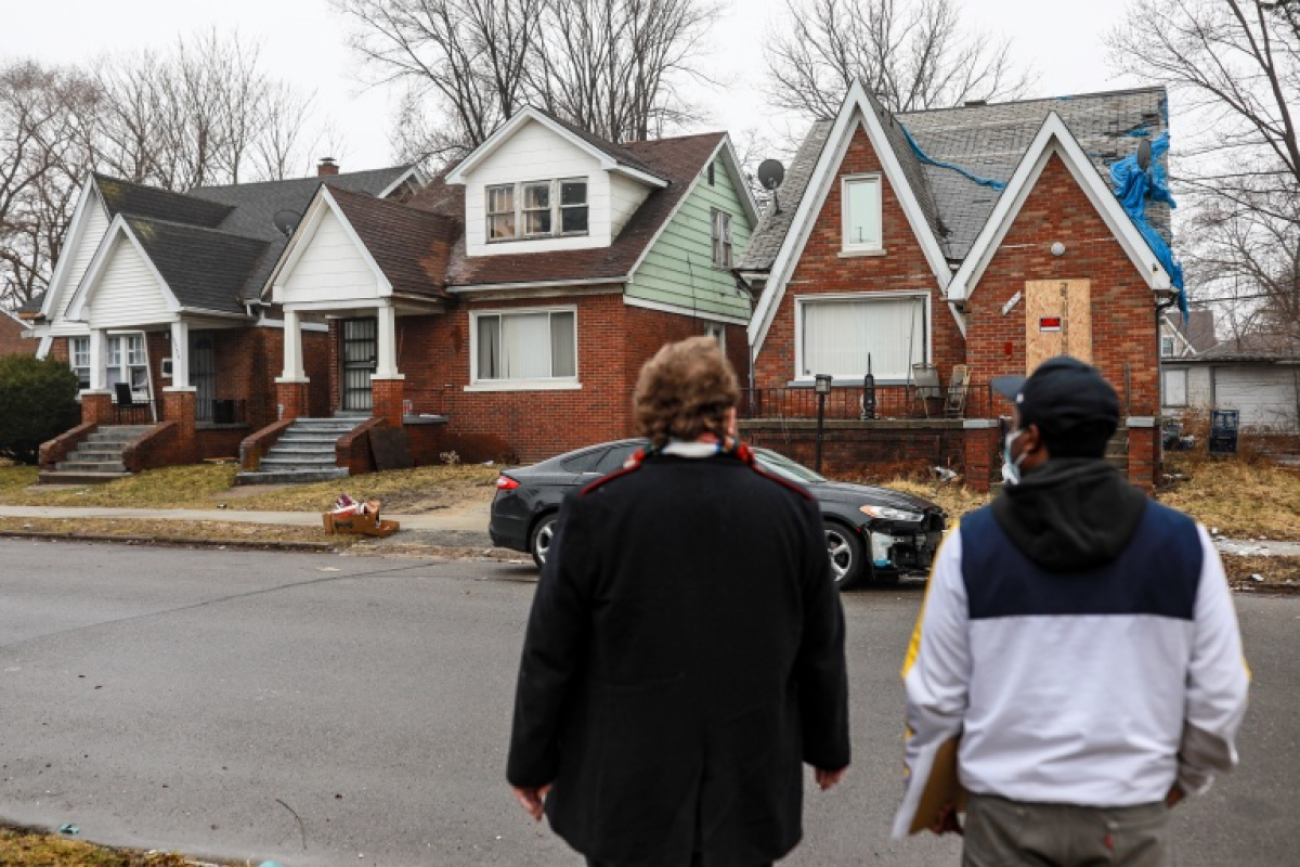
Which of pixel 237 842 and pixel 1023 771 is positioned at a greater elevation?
pixel 1023 771

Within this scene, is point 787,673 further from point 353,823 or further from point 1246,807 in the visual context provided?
point 1246,807

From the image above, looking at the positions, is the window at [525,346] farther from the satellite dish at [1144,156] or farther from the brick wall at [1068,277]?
the satellite dish at [1144,156]

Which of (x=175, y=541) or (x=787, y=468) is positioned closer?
(x=787, y=468)

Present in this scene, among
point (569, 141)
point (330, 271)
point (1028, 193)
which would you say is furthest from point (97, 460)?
point (1028, 193)

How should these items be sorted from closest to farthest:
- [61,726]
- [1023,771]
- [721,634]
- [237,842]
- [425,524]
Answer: [1023,771], [721,634], [237,842], [61,726], [425,524]

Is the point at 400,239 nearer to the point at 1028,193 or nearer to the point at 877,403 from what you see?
the point at 877,403

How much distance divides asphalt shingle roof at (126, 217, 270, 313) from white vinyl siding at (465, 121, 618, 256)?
6098 millimetres

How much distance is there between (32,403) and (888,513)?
76.2 feet

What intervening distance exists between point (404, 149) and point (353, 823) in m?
43.7

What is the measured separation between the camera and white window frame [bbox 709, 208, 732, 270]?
91.7 ft

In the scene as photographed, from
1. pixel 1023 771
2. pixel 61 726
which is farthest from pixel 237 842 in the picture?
pixel 1023 771

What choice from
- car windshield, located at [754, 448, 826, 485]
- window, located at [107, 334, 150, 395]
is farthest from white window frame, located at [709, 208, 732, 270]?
car windshield, located at [754, 448, 826, 485]

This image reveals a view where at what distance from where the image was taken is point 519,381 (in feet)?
80.9

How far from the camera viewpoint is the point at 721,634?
2.84m
